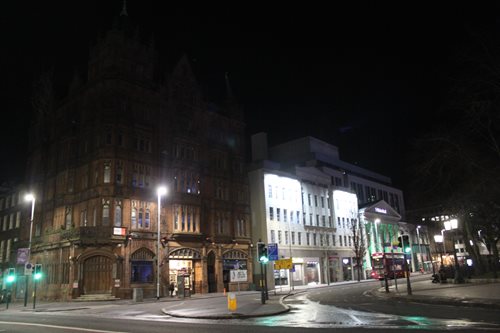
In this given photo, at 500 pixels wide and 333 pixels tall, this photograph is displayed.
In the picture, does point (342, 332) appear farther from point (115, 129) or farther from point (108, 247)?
point (115, 129)

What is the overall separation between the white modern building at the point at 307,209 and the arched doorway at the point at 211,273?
8.04 m

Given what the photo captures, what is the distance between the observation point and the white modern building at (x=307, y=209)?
63062 millimetres

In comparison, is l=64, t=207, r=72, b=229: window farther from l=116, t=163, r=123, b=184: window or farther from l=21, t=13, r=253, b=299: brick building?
l=116, t=163, r=123, b=184: window

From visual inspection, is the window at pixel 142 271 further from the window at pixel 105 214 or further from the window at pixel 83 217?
the window at pixel 83 217

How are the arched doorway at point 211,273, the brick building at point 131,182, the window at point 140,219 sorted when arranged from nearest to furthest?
the brick building at point 131,182
the window at point 140,219
the arched doorway at point 211,273

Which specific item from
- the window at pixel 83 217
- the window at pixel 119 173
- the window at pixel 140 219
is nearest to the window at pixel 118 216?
the window at pixel 140 219

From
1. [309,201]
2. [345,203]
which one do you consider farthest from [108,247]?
[345,203]

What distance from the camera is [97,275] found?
42625mm

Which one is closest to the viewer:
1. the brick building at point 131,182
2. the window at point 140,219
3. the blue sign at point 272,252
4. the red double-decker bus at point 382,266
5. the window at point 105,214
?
the blue sign at point 272,252

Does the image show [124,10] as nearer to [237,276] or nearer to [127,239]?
[127,239]

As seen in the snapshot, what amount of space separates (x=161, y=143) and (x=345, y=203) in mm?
44424

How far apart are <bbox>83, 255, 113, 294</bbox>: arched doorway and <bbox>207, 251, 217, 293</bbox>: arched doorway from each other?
13398 mm

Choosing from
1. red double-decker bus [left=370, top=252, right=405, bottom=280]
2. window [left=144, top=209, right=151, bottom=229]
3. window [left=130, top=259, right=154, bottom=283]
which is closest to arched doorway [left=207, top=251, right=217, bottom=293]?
window [left=130, top=259, right=154, bottom=283]

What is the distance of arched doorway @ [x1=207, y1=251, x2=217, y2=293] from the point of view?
52250 mm
